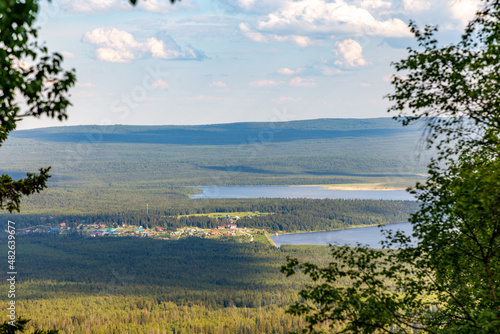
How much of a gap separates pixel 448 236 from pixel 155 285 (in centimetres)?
11201

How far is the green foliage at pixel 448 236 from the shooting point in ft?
38.5

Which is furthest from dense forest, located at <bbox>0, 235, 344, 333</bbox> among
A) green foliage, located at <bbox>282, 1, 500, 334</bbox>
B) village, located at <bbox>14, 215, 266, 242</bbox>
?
green foliage, located at <bbox>282, 1, 500, 334</bbox>

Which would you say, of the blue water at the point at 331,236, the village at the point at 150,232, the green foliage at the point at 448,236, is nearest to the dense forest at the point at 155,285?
the village at the point at 150,232

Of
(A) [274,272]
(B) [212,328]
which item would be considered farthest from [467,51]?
(A) [274,272]

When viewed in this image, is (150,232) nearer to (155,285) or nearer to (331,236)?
(331,236)

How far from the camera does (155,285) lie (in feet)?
393

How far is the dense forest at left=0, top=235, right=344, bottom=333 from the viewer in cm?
8575

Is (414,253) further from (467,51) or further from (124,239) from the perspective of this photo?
(124,239)

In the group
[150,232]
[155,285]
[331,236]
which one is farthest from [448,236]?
[150,232]

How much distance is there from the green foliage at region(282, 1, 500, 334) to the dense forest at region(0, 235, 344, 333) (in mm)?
67187

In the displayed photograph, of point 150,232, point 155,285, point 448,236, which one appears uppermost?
point 448,236

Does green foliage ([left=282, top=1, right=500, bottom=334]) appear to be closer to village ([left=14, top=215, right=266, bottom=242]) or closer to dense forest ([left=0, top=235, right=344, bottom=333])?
dense forest ([left=0, top=235, right=344, bottom=333])

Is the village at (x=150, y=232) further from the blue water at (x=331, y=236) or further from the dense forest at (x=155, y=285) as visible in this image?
the blue water at (x=331, y=236)

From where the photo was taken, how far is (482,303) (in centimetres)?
1312
